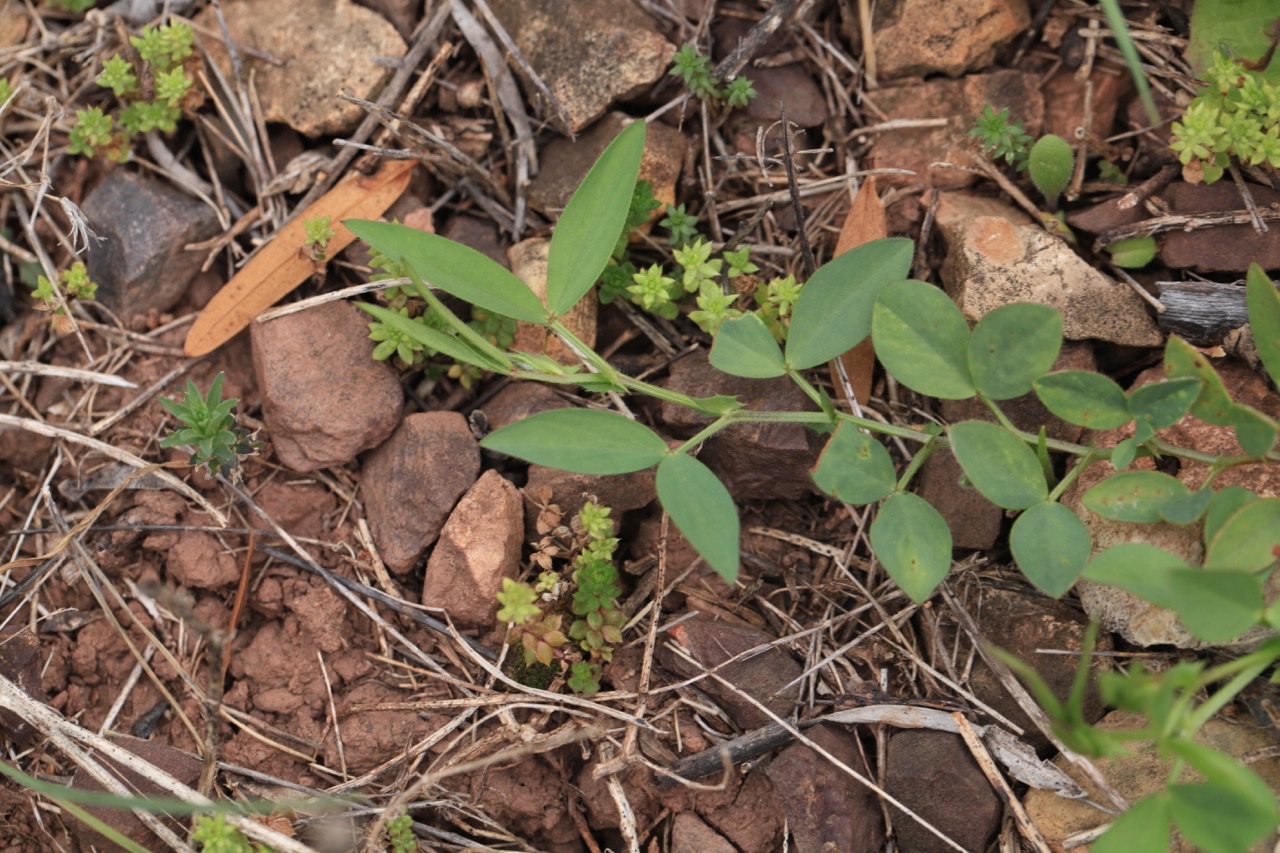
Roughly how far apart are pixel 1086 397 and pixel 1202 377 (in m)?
0.20

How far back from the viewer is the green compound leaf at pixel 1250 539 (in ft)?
5.97

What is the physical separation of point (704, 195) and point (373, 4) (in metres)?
1.06

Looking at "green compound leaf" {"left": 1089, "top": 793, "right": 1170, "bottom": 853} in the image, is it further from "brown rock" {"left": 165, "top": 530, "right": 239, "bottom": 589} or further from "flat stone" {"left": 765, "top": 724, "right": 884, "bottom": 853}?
"brown rock" {"left": 165, "top": 530, "right": 239, "bottom": 589}

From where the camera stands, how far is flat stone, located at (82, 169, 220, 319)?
2.64 metres

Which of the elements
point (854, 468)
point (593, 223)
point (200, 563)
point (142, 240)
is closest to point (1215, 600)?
point (854, 468)

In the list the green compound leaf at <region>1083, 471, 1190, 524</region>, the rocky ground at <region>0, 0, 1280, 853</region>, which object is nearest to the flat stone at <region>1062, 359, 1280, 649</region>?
the rocky ground at <region>0, 0, 1280, 853</region>

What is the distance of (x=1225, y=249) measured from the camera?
230 cm

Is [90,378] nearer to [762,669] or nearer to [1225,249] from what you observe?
[762,669]

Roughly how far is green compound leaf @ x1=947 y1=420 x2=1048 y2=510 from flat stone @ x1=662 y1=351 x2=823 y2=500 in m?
0.44

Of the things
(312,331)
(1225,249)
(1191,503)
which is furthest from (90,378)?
(1225,249)

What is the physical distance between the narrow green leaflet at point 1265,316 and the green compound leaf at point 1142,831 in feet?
2.86

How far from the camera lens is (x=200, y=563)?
2410 mm

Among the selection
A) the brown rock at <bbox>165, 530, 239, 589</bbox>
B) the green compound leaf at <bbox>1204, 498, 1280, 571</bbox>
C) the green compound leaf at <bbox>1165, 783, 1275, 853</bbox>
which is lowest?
the green compound leaf at <bbox>1165, 783, 1275, 853</bbox>

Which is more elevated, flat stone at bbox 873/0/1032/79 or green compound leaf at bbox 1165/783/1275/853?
flat stone at bbox 873/0/1032/79
